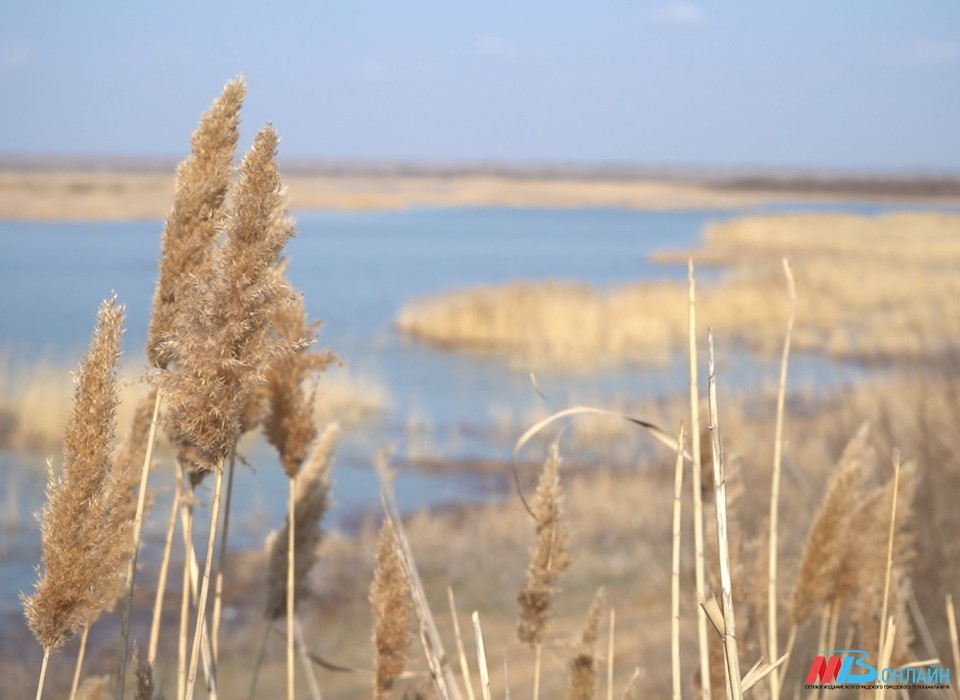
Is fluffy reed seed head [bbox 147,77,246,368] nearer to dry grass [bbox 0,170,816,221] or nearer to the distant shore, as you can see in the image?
the distant shore

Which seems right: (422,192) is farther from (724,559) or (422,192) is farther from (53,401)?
(724,559)

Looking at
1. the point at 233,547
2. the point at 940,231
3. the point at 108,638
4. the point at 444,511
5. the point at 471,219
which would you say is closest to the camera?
the point at 108,638

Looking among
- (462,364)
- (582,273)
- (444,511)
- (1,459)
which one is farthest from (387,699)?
(582,273)

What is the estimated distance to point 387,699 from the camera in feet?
6.68

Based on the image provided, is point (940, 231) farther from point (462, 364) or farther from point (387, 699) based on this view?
point (462, 364)

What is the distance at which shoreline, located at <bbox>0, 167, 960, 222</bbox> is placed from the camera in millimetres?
57781

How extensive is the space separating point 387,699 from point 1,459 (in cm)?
1220

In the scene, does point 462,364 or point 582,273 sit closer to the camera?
point 462,364

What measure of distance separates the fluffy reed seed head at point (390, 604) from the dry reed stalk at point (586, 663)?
0.35 meters

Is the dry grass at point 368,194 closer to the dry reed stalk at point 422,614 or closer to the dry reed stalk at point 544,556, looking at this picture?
the dry reed stalk at point 544,556

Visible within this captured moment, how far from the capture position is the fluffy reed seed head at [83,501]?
152 centimetres

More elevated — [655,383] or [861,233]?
[861,233]

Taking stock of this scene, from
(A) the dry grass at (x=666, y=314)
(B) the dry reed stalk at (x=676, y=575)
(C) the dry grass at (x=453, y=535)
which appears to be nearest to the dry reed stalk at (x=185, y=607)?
(C) the dry grass at (x=453, y=535)

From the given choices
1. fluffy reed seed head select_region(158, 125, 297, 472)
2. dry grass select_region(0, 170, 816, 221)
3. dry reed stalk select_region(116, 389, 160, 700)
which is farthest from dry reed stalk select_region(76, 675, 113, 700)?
dry grass select_region(0, 170, 816, 221)
